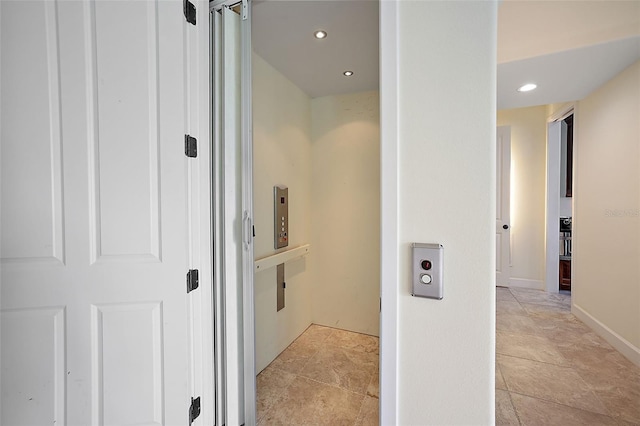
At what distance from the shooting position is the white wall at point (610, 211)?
215 centimetres

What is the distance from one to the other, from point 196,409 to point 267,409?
0.60 meters

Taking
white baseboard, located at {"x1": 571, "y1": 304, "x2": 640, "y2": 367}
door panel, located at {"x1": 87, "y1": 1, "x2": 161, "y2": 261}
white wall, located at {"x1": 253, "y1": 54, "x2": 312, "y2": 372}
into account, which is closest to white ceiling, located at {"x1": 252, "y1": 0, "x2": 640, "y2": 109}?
white wall, located at {"x1": 253, "y1": 54, "x2": 312, "y2": 372}

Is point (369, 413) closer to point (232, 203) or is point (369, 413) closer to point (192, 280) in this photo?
point (192, 280)

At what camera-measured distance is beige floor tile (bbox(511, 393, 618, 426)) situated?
156 cm

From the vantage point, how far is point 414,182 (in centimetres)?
84

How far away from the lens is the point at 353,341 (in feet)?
8.35

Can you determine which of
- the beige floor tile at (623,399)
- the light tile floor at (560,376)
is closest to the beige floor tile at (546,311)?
the light tile floor at (560,376)

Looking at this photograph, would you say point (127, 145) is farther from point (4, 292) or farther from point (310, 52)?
point (310, 52)

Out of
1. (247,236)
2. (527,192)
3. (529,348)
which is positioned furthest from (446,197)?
(527,192)

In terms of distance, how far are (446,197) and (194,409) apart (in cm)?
142

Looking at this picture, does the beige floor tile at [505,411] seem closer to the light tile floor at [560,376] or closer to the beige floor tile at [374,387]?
the light tile floor at [560,376]

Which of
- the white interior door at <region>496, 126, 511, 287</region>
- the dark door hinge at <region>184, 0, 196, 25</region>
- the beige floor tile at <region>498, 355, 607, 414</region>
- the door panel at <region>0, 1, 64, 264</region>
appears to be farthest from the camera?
the white interior door at <region>496, 126, 511, 287</region>

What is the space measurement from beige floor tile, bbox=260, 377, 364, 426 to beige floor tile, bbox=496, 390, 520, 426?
81 centimetres

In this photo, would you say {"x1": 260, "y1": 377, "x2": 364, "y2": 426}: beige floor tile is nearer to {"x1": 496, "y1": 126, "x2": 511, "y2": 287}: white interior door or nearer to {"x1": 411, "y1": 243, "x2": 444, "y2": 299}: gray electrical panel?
{"x1": 411, "y1": 243, "x2": 444, "y2": 299}: gray electrical panel
